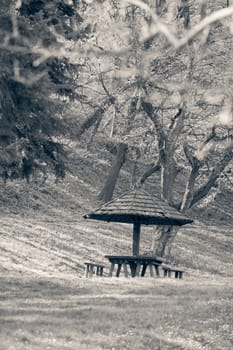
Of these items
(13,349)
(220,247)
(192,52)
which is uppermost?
(192,52)

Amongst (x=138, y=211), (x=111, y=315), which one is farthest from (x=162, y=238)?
(x=111, y=315)

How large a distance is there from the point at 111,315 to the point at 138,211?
8334 millimetres

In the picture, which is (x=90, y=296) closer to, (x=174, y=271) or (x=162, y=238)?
(x=174, y=271)

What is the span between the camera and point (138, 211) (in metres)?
20.8

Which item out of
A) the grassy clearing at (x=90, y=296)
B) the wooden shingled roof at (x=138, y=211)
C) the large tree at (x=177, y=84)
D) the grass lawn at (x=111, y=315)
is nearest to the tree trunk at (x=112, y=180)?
the grassy clearing at (x=90, y=296)

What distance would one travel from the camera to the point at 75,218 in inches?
1180

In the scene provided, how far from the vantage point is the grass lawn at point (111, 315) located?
1097 cm

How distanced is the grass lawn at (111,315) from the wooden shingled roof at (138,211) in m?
4.02

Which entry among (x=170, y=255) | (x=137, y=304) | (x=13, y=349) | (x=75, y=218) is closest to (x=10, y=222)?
(x=75, y=218)

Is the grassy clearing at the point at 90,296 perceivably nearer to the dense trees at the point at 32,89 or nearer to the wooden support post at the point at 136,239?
the wooden support post at the point at 136,239

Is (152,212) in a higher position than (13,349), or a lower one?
higher

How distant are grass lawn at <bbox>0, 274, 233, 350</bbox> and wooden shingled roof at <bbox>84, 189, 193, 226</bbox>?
402cm

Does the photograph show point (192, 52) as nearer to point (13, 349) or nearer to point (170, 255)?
point (170, 255)

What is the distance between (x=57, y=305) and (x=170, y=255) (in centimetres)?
1490
